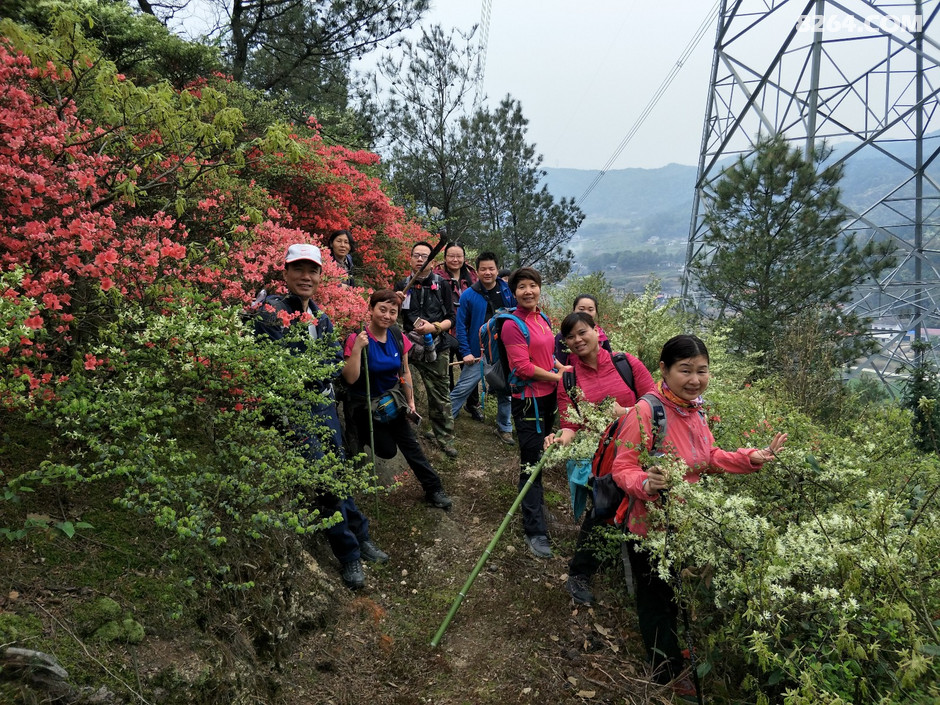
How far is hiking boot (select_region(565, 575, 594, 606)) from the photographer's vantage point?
3.79 m

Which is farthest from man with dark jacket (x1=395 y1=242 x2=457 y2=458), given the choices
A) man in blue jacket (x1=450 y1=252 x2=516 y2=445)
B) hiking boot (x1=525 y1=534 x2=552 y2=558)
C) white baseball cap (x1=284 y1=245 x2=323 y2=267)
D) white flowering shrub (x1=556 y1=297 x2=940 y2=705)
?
white flowering shrub (x1=556 y1=297 x2=940 y2=705)

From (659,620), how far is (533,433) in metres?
1.79

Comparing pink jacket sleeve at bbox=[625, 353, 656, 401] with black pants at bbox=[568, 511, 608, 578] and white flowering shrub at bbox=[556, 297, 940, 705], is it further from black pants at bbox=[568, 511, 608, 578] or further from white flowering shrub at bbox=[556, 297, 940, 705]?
black pants at bbox=[568, 511, 608, 578]

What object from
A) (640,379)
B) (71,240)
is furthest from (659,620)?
(71,240)

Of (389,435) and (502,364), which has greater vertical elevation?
(502,364)

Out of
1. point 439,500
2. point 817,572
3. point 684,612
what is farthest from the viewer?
point 439,500

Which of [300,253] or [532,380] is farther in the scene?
[532,380]

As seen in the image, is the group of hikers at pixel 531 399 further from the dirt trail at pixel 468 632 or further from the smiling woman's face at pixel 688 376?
the dirt trail at pixel 468 632

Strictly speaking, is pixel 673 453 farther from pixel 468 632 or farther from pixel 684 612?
pixel 468 632

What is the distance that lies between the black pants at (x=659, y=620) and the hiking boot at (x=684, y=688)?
6cm

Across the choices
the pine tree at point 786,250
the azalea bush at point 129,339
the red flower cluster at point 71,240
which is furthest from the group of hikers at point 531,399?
the pine tree at point 786,250

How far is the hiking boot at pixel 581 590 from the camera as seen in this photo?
3785mm

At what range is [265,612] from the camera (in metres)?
2.82

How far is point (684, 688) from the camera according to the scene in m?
2.74
